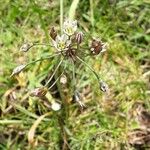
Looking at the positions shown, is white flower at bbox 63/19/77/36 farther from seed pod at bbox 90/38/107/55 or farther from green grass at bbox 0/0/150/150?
green grass at bbox 0/0/150/150

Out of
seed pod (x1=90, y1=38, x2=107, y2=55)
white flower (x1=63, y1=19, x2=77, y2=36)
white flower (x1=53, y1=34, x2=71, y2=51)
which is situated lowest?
seed pod (x1=90, y1=38, x2=107, y2=55)

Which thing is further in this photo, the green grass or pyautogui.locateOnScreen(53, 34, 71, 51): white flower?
the green grass

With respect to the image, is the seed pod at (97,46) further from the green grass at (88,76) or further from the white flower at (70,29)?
the green grass at (88,76)

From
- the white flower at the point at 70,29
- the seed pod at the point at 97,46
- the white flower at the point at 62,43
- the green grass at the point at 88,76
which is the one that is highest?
the white flower at the point at 70,29

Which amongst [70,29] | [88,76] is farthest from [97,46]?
[88,76]

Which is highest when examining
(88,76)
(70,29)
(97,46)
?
(70,29)

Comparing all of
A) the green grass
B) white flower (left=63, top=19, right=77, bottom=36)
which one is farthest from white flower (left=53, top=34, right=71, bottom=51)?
the green grass

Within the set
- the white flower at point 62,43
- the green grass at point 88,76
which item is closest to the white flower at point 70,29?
A: the white flower at point 62,43

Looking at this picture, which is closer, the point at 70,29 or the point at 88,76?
the point at 70,29

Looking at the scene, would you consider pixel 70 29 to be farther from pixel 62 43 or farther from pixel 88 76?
pixel 88 76
